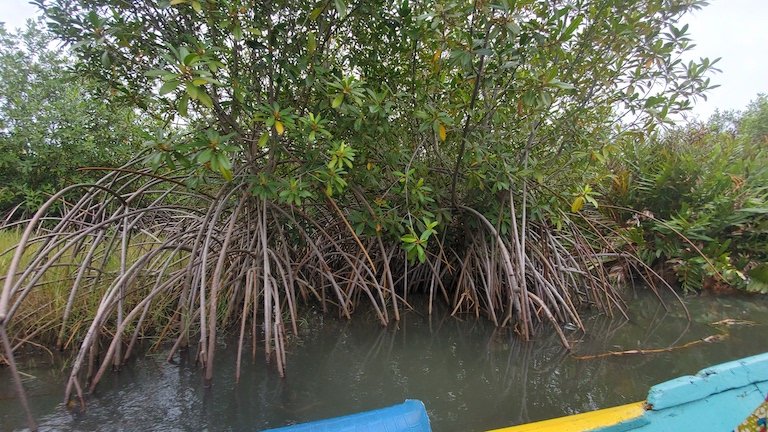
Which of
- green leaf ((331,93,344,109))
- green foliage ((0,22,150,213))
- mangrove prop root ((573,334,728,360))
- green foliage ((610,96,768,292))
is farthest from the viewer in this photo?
green foliage ((0,22,150,213))

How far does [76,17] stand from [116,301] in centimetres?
171

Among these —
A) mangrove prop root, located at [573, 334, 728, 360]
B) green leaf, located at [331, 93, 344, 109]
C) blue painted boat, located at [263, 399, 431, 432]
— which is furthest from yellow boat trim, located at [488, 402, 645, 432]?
green leaf, located at [331, 93, 344, 109]

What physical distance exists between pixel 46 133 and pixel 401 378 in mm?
5238

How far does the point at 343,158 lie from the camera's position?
2.71 m

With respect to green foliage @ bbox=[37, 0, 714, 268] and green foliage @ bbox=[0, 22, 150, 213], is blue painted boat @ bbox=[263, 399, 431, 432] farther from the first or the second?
green foliage @ bbox=[0, 22, 150, 213]

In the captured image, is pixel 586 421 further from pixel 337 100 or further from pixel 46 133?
pixel 46 133

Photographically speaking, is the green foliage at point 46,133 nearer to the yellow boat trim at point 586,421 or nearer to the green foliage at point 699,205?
the yellow boat trim at point 586,421

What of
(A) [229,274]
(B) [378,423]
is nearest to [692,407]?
(B) [378,423]

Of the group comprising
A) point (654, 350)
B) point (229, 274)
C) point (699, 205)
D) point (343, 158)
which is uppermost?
point (343, 158)

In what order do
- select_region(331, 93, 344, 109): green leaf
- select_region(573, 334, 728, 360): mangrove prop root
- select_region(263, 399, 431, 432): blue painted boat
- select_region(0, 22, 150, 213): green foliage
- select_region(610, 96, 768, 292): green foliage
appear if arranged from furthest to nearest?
1. select_region(0, 22, 150, 213): green foliage
2. select_region(610, 96, 768, 292): green foliage
3. select_region(573, 334, 728, 360): mangrove prop root
4. select_region(331, 93, 344, 109): green leaf
5. select_region(263, 399, 431, 432): blue painted boat

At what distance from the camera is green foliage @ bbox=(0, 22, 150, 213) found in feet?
16.8

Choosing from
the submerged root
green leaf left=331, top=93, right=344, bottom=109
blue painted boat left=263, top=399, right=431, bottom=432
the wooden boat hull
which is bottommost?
the wooden boat hull

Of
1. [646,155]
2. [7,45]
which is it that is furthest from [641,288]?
[7,45]

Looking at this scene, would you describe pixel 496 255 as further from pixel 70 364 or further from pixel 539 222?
pixel 70 364
